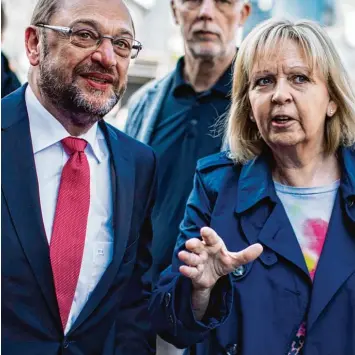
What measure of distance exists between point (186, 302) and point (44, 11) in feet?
3.58

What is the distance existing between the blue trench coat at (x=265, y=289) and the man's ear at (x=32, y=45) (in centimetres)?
77

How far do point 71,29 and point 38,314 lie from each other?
0.92 meters

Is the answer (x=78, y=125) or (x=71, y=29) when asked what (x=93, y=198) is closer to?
(x=78, y=125)

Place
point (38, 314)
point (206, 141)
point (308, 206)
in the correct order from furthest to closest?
point (206, 141) → point (308, 206) → point (38, 314)

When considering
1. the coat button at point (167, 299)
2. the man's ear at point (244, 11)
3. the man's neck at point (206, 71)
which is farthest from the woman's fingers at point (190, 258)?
the man's ear at point (244, 11)

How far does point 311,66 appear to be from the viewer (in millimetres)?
2459

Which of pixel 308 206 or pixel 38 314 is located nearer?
pixel 38 314

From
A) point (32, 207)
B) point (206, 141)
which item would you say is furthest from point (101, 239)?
point (206, 141)

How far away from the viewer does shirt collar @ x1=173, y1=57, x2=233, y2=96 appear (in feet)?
11.5

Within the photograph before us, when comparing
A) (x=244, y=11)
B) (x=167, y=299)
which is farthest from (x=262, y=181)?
(x=244, y=11)

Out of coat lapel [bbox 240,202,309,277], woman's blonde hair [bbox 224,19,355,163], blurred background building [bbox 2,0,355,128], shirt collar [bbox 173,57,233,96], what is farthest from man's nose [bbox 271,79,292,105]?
blurred background building [bbox 2,0,355,128]

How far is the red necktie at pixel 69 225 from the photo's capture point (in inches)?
85.7

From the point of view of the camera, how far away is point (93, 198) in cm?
234

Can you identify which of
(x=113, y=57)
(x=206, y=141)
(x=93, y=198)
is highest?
(x=113, y=57)
